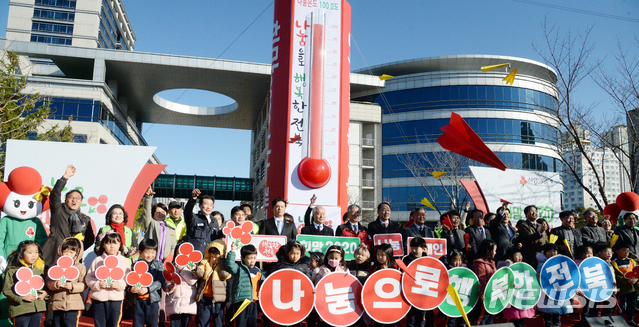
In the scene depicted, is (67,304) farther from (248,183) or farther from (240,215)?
(248,183)

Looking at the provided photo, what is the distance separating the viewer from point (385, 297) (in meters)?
5.32

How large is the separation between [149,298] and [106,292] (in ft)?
1.66

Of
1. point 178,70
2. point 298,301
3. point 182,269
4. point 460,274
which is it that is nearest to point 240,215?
point 182,269

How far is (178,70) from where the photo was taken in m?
30.8

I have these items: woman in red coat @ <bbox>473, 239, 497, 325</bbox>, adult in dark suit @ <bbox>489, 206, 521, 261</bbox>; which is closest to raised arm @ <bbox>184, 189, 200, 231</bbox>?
woman in red coat @ <bbox>473, 239, 497, 325</bbox>

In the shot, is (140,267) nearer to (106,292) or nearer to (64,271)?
(106,292)

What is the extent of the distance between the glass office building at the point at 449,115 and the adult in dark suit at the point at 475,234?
22.8 m

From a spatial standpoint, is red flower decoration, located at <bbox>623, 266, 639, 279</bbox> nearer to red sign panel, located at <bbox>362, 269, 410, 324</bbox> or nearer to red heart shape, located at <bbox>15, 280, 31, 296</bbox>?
red sign panel, located at <bbox>362, 269, 410, 324</bbox>

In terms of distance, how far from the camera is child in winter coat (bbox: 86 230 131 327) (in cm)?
466

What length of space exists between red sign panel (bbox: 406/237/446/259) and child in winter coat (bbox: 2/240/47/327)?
4647mm

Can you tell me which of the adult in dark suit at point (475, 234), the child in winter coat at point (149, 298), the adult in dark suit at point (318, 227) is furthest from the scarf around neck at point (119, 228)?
the adult in dark suit at point (475, 234)

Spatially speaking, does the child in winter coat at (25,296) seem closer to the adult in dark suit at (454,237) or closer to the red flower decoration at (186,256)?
the red flower decoration at (186,256)

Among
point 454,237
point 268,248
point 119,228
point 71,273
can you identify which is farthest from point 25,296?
point 454,237

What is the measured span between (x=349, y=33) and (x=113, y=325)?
1039cm
